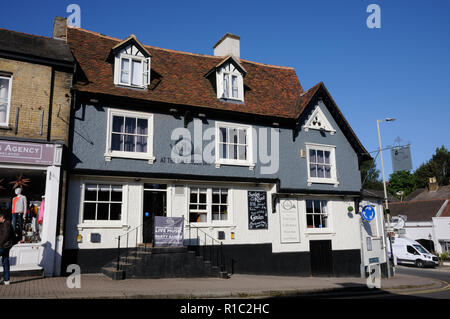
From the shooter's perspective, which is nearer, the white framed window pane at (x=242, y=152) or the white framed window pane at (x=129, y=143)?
the white framed window pane at (x=129, y=143)

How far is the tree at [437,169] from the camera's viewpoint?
6238 centimetres

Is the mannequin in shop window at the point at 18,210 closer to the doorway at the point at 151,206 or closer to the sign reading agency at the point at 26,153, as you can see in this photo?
the sign reading agency at the point at 26,153

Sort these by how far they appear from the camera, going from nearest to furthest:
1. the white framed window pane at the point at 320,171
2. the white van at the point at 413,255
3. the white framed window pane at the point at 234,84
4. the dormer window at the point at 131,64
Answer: the dormer window at the point at 131,64 → the white framed window pane at the point at 234,84 → the white framed window pane at the point at 320,171 → the white van at the point at 413,255

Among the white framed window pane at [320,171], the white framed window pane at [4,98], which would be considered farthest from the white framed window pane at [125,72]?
the white framed window pane at [320,171]

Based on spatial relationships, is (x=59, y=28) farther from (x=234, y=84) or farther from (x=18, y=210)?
(x=18, y=210)

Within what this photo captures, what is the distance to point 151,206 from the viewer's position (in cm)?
1525

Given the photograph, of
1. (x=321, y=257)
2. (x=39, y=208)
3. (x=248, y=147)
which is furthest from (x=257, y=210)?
(x=39, y=208)

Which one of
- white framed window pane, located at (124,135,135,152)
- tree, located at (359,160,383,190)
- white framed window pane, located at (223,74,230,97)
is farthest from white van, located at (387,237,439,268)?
tree, located at (359,160,383,190)

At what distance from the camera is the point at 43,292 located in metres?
9.37

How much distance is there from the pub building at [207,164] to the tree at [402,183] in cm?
6182

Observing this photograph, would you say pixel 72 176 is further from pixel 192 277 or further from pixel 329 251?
pixel 329 251

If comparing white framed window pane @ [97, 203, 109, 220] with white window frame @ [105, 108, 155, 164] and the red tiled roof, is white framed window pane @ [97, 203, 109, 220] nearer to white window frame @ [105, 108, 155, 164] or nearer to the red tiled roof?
white window frame @ [105, 108, 155, 164]

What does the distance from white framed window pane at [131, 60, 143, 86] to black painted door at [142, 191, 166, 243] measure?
4749mm

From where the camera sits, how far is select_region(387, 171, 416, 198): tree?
246ft
